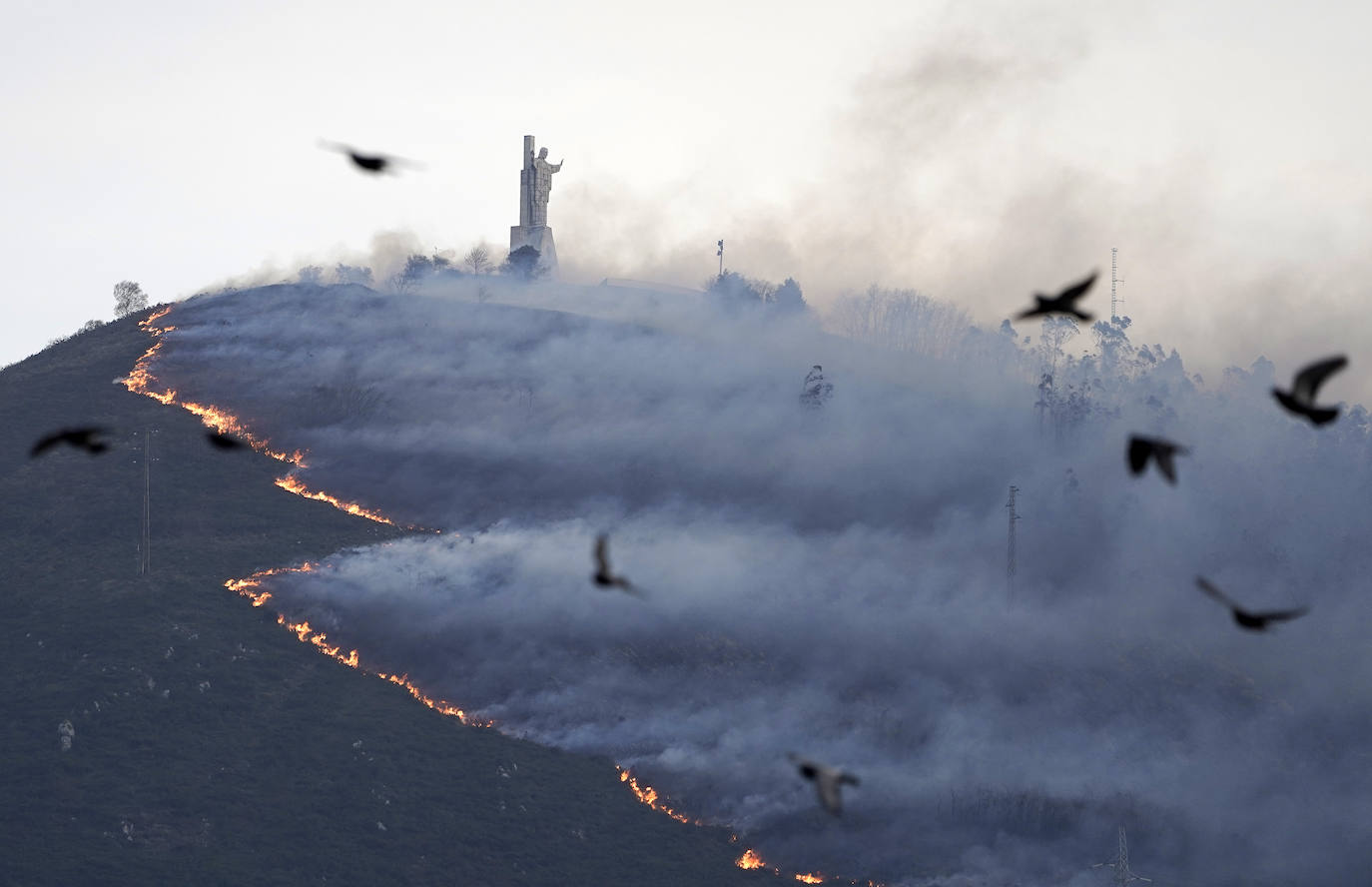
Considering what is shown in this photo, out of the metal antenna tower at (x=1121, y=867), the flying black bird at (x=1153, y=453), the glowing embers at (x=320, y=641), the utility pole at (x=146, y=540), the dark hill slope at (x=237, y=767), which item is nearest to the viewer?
the flying black bird at (x=1153, y=453)

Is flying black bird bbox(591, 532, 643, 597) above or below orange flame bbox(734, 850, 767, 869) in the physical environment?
above

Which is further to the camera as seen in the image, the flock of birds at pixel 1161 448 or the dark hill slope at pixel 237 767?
the dark hill slope at pixel 237 767

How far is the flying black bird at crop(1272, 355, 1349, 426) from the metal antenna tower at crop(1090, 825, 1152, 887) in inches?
4463

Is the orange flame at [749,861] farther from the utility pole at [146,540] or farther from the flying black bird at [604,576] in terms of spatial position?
the flying black bird at [604,576]

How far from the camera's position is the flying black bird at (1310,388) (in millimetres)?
23344

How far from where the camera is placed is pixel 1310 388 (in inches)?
928

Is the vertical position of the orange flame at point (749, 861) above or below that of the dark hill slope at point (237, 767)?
below

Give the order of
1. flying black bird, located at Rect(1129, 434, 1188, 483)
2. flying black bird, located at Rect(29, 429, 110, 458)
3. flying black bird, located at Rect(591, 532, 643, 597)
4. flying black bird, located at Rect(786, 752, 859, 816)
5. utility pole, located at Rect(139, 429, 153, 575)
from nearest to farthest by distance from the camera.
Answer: flying black bird, located at Rect(1129, 434, 1188, 483), flying black bird, located at Rect(786, 752, 859, 816), flying black bird, located at Rect(591, 532, 643, 597), flying black bird, located at Rect(29, 429, 110, 458), utility pole, located at Rect(139, 429, 153, 575)

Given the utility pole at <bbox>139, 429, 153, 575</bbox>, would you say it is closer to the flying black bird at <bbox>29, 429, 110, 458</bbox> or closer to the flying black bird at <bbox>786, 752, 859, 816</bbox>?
the flying black bird at <bbox>29, 429, 110, 458</bbox>

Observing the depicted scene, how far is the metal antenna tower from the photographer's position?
13150cm

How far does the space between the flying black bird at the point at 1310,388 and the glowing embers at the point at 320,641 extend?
141406 millimetres

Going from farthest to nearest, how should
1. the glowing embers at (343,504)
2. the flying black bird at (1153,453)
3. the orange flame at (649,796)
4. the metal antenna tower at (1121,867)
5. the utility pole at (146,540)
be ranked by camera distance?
the glowing embers at (343,504), the utility pole at (146,540), the orange flame at (649,796), the metal antenna tower at (1121,867), the flying black bird at (1153,453)

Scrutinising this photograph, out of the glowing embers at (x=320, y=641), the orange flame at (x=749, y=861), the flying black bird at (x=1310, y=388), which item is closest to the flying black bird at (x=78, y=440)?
the flying black bird at (x=1310, y=388)

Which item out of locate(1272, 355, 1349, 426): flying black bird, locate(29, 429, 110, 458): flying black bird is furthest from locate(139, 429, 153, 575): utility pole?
locate(1272, 355, 1349, 426): flying black bird
